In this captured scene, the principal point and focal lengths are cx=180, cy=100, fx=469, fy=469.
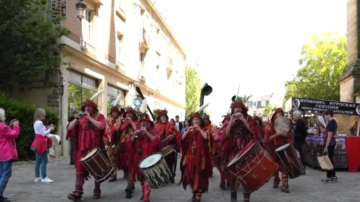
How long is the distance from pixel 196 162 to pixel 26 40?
12269 millimetres

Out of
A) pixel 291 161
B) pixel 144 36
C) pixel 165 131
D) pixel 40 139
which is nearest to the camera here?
pixel 291 161

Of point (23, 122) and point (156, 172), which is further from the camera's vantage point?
point (23, 122)

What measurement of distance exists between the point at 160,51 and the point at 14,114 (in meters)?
29.5

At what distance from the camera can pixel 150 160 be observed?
817cm

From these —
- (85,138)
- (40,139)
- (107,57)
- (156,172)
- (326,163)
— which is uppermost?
(107,57)

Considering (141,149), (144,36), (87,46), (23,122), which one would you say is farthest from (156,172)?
(144,36)

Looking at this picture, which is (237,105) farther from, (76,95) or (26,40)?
(76,95)

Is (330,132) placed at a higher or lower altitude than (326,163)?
higher

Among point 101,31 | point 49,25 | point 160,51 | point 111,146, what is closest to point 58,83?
point 49,25

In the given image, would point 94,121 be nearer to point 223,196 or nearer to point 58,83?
point 223,196

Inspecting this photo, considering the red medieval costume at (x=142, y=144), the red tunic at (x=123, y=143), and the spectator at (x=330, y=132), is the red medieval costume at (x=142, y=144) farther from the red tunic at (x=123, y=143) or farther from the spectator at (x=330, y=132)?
the spectator at (x=330, y=132)

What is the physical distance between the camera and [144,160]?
8.27 metres

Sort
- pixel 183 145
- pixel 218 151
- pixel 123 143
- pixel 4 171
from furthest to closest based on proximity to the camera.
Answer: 1. pixel 123 143
2. pixel 218 151
3. pixel 183 145
4. pixel 4 171

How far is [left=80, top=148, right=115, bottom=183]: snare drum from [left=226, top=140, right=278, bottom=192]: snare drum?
224 centimetres
